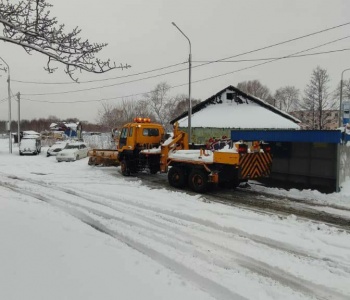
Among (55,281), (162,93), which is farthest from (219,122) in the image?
(162,93)

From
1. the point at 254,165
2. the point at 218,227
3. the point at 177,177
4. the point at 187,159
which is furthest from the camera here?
the point at 177,177

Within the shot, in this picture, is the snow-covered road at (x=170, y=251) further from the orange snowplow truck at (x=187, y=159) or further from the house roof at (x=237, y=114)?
the house roof at (x=237, y=114)

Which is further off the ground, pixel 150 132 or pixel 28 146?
pixel 150 132

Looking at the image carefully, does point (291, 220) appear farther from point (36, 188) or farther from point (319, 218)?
point (36, 188)

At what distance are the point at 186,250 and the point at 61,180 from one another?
1029 cm

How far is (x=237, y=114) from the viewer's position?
30656 mm

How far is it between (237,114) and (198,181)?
1926cm

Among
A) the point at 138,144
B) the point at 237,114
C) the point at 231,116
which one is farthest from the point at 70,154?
the point at 237,114

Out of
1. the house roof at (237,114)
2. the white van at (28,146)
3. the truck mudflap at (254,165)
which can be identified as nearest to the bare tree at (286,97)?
the house roof at (237,114)

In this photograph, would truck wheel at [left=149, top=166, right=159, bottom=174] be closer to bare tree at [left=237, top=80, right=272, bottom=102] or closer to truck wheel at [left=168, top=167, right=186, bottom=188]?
truck wheel at [left=168, top=167, right=186, bottom=188]

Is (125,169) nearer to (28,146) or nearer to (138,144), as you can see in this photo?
(138,144)

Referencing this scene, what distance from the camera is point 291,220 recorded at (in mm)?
8414

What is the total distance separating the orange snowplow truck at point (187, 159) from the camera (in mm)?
11844

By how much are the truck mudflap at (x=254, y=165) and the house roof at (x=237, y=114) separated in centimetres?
1608
